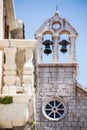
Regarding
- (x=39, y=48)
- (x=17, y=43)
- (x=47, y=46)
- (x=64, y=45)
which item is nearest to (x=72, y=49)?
(x=64, y=45)

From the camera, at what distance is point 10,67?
6.98m

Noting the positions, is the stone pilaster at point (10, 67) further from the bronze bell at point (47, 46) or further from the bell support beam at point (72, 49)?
the bell support beam at point (72, 49)

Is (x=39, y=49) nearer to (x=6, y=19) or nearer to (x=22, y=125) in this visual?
(x=6, y=19)

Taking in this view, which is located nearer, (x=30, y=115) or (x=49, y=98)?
(x=30, y=115)

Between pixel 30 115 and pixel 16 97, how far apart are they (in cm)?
62

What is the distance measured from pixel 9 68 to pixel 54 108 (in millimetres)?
12958

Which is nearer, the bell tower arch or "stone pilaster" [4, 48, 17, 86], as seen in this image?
"stone pilaster" [4, 48, 17, 86]

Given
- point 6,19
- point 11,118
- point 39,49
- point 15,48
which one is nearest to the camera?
point 11,118

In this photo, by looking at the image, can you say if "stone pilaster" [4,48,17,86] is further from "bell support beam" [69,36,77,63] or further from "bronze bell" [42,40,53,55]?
"bell support beam" [69,36,77,63]

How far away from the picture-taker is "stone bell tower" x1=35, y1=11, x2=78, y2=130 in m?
19.3

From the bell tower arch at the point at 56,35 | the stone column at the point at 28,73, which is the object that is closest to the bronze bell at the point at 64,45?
the bell tower arch at the point at 56,35

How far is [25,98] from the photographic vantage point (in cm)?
657

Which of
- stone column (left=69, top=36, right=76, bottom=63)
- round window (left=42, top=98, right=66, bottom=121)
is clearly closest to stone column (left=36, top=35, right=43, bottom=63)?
stone column (left=69, top=36, right=76, bottom=63)

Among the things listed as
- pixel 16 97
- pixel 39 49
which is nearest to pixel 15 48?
pixel 16 97
